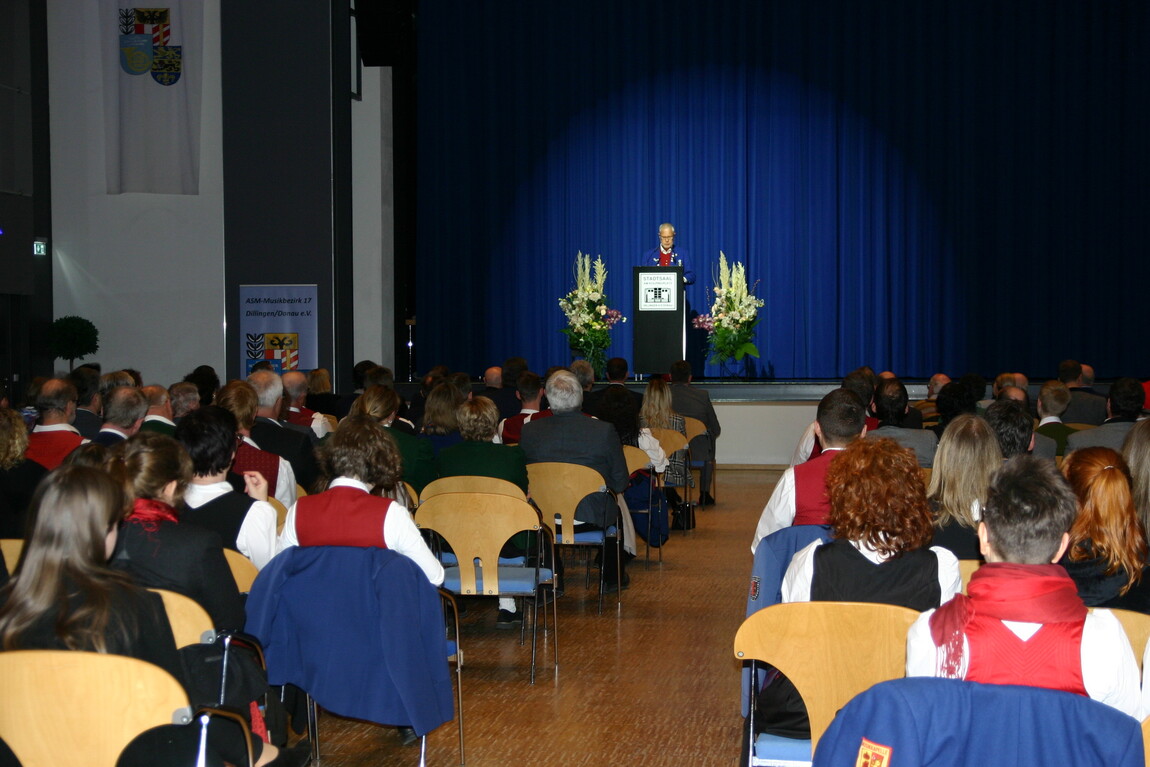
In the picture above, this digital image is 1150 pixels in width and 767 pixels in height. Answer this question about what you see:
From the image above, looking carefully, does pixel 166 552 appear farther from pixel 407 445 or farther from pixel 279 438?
pixel 407 445

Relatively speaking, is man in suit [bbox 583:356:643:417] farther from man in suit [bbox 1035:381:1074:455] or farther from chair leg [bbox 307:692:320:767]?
chair leg [bbox 307:692:320:767]

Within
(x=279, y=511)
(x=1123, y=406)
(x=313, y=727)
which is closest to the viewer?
(x=313, y=727)

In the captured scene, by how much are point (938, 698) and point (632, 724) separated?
256 cm

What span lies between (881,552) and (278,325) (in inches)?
340

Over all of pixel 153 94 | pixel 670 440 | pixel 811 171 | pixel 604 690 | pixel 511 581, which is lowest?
pixel 604 690

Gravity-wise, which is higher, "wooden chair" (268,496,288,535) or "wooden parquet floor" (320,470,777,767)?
"wooden chair" (268,496,288,535)

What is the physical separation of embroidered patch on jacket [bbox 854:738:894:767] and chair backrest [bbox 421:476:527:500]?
119 inches

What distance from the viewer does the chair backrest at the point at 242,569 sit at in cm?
304

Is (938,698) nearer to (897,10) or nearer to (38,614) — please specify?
(38,614)

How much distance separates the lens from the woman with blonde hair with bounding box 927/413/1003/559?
11.3 ft

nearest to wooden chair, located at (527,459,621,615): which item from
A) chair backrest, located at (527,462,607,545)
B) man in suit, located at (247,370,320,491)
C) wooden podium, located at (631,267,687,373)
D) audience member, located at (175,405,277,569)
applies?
chair backrest, located at (527,462,607,545)

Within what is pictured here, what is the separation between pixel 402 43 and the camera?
12.0 meters

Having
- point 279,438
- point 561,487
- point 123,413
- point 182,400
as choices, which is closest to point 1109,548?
point 561,487

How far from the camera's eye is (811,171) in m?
14.7
